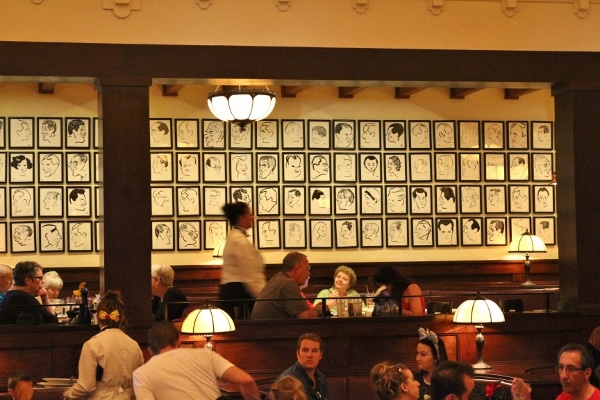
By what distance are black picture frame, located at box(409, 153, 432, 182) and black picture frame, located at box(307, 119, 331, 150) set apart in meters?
1.18

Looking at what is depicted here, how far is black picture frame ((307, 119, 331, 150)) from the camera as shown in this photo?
45.2 ft

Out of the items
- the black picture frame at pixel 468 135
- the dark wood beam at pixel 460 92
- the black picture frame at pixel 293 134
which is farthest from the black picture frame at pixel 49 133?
the black picture frame at pixel 468 135

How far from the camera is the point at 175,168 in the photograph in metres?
13.4

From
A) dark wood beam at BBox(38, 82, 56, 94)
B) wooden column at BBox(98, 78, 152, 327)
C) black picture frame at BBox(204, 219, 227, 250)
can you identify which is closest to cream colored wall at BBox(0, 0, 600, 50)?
wooden column at BBox(98, 78, 152, 327)

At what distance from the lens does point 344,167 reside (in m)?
13.9

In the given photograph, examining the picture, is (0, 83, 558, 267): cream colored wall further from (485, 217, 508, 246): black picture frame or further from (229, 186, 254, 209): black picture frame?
(229, 186, 254, 209): black picture frame

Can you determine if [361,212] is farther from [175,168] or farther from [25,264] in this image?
[25,264]

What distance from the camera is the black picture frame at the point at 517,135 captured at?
14.4m

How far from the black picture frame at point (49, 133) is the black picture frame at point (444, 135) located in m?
4.96

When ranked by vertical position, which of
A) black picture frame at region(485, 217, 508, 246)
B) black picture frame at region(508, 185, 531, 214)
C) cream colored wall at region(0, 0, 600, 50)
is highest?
cream colored wall at region(0, 0, 600, 50)

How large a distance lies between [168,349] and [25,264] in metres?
3.11

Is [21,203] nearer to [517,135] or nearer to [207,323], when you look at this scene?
[207,323]

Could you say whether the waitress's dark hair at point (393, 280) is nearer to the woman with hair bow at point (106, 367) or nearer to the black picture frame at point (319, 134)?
the woman with hair bow at point (106, 367)

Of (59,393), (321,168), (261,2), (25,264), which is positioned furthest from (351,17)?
(321,168)
